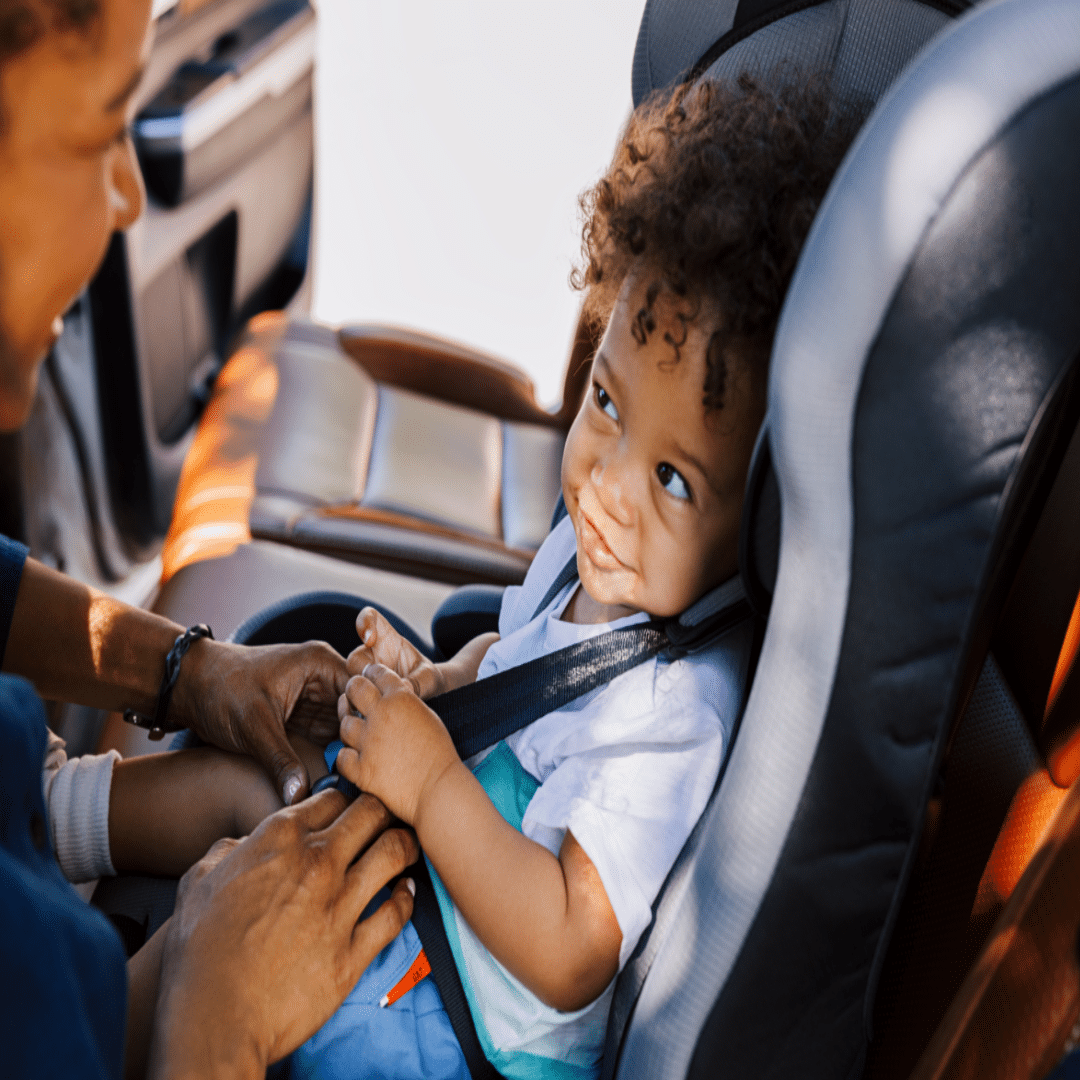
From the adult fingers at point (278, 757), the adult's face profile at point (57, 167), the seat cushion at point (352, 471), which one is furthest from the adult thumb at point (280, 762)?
the seat cushion at point (352, 471)

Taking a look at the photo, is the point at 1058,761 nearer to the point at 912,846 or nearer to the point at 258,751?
the point at 912,846

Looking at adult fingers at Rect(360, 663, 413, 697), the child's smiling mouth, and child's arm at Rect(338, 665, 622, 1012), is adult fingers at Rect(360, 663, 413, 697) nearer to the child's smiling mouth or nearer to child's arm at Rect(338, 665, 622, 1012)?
child's arm at Rect(338, 665, 622, 1012)

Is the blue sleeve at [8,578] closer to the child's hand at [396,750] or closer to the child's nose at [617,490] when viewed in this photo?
the child's hand at [396,750]

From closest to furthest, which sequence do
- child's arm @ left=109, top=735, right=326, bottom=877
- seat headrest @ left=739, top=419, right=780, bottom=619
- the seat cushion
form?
seat headrest @ left=739, top=419, right=780, bottom=619
child's arm @ left=109, top=735, right=326, bottom=877
the seat cushion

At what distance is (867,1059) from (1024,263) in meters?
0.66

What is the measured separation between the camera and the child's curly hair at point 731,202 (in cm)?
71

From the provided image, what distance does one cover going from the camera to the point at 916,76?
1.79ft

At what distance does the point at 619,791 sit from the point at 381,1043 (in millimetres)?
278

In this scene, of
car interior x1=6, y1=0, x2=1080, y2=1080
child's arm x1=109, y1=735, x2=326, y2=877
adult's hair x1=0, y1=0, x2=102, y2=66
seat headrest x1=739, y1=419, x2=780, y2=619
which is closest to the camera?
adult's hair x1=0, y1=0, x2=102, y2=66

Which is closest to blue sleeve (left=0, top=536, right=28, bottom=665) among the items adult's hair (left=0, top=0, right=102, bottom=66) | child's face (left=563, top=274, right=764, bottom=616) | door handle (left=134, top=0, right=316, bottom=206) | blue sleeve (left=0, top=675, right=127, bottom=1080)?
blue sleeve (left=0, top=675, right=127, bottom=1080)

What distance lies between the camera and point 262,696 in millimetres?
991

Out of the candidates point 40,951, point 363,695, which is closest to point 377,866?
point 363,695

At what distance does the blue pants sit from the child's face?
36 cm

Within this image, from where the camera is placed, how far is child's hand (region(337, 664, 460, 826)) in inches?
33.3
